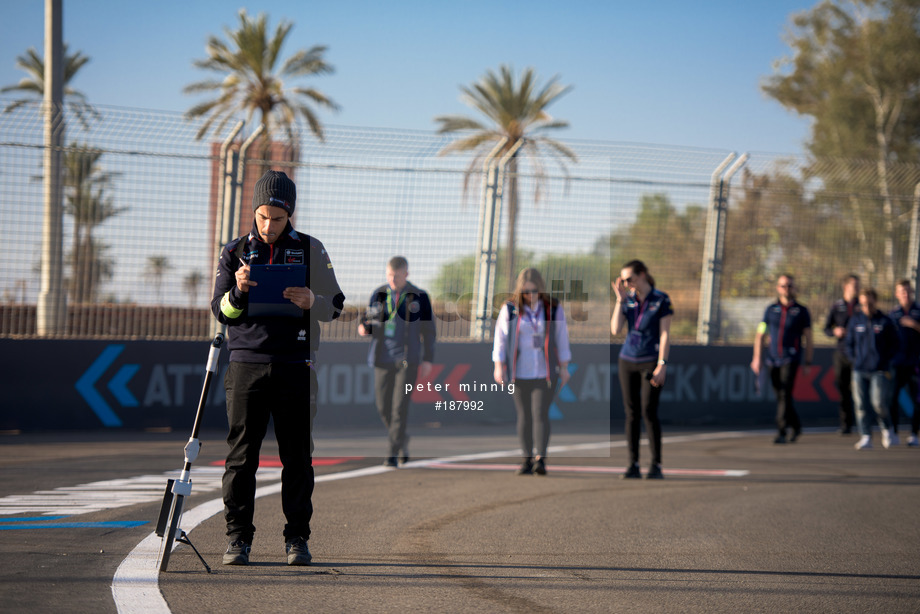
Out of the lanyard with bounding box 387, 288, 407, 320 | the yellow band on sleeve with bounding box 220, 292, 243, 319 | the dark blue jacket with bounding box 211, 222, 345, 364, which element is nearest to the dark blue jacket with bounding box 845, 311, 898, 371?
the lanyard with bounding box 387, 288, 407, 320

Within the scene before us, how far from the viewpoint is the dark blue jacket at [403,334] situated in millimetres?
8969

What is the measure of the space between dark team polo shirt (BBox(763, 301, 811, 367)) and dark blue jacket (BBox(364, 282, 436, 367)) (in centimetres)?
503

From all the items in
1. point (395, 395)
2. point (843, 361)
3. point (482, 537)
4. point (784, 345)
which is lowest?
point (482, 537)

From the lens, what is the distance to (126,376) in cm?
1116

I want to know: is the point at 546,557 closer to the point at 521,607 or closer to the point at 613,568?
the point at 613,568

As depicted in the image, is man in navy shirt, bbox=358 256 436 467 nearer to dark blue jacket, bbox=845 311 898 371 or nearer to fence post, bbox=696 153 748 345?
dark blue jacket, bbox=845 311 898 371

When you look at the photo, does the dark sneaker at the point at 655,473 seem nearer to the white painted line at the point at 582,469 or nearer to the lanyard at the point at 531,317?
the white painted line at the point at 582,469

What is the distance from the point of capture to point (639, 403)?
9000 mm

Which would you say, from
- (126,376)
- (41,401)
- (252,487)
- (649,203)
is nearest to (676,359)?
(649,203)

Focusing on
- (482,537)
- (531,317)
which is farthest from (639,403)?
(482,537)

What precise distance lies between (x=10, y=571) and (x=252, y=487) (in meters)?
1.23

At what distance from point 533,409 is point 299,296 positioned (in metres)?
4.39

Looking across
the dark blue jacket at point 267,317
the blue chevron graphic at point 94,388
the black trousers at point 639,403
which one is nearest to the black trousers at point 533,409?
the black trousers at point 639,403

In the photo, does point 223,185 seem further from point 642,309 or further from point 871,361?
point 871,361
